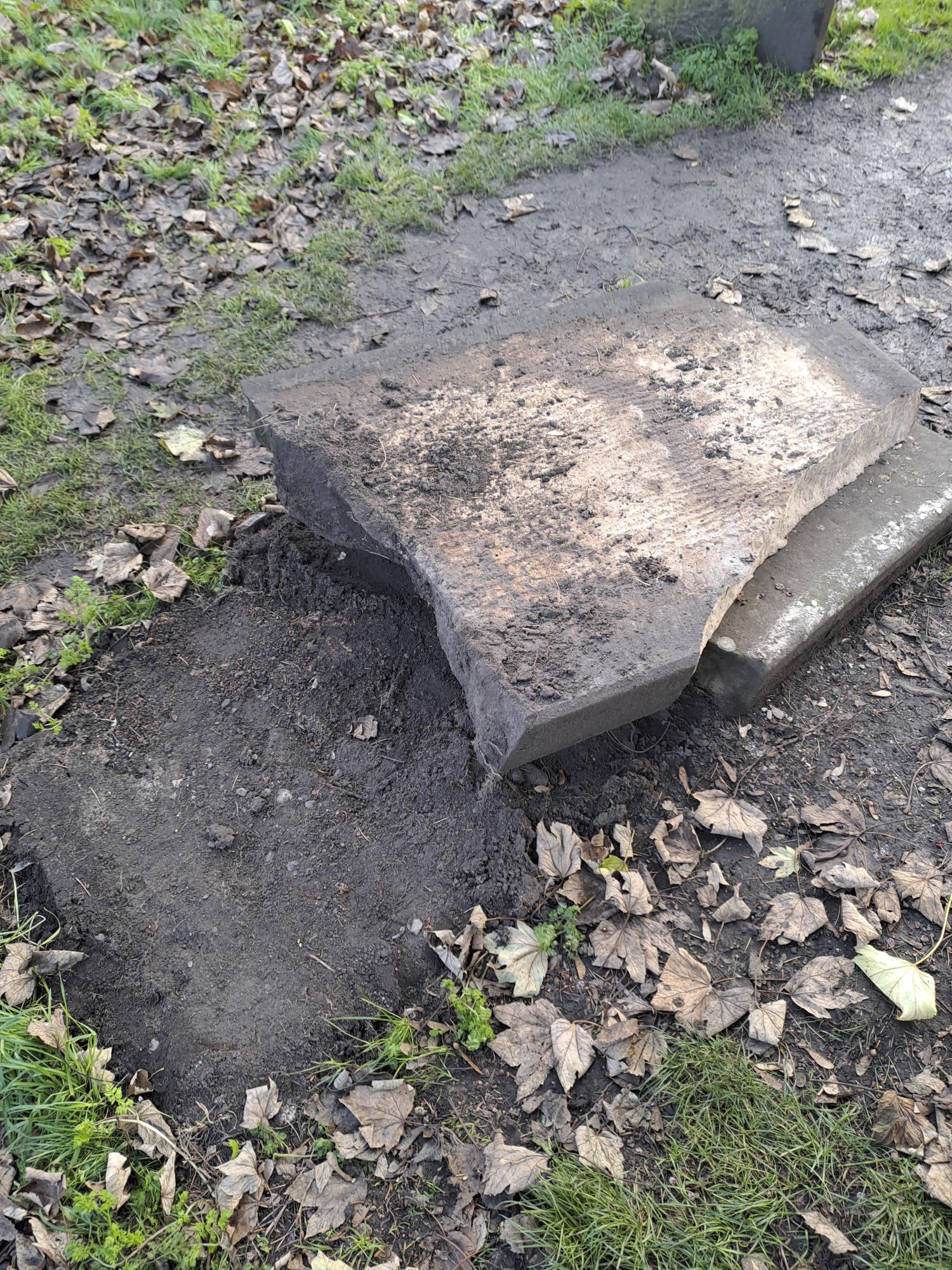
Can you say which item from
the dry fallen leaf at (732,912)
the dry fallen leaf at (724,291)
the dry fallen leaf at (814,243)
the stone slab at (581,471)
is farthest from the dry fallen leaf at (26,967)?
the dry fallen leaf at (814,243)

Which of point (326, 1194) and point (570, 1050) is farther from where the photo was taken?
point (570, 1050)

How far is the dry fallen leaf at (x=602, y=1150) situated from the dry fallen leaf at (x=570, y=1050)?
0.34 ft

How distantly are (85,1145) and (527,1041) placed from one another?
105 cm

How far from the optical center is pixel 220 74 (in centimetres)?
552

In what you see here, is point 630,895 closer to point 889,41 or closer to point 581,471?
point 581,471

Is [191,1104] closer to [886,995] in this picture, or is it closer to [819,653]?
[886,995]

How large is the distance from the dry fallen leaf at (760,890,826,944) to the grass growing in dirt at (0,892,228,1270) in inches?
59.5

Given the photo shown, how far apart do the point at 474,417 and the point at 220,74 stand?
414 cm

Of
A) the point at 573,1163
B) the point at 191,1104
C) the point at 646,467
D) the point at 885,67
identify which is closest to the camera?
the point at 573,1163

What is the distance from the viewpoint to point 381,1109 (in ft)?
6.95

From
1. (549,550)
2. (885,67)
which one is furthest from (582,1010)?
(885,67)

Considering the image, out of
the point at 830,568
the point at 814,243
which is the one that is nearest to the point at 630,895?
the point at 830,568

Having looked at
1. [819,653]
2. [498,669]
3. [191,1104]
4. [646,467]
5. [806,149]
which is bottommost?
[191,1104]

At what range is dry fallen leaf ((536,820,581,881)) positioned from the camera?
246 cm
